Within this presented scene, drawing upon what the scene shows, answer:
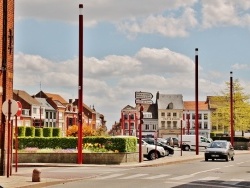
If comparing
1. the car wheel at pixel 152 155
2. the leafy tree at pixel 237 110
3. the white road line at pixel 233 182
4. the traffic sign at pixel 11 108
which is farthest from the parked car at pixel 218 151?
the leafy tree at pixel 237 110

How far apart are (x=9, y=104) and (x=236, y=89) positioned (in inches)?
3076

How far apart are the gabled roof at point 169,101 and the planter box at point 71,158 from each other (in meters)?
123

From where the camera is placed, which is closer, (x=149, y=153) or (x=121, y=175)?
(x=121, y=175)

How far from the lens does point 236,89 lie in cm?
9694

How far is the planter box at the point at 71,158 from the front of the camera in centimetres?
3578

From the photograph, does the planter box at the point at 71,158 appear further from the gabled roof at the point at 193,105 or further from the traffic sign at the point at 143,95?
the gabled roof at the point at 193,105

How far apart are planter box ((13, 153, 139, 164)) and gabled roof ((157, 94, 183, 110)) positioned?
12334 cm

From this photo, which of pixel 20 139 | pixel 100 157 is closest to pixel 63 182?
pixel 100 157

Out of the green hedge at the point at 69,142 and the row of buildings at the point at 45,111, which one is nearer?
the green hedge at the point at 69,142

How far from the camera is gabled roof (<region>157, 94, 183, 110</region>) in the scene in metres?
160

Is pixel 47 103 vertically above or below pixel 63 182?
above

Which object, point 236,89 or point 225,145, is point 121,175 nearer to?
point 225,145

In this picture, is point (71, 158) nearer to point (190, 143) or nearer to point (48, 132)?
point (48, 132)

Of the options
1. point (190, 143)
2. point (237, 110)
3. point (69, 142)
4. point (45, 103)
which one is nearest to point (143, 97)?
point (69, 142)
